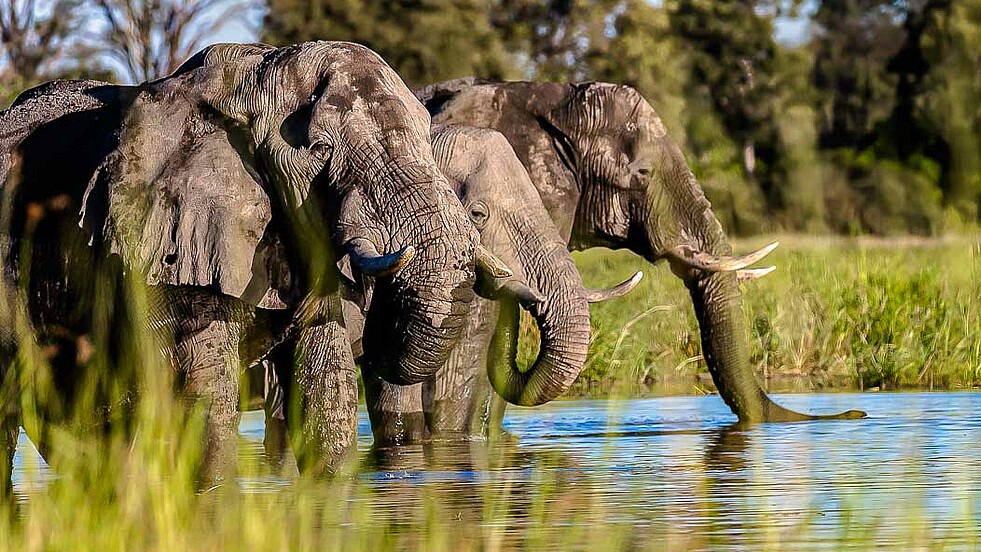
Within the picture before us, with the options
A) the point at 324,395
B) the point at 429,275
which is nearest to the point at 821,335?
the point at 324,395

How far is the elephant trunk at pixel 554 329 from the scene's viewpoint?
9805 mm

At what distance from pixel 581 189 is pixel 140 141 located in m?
4.43

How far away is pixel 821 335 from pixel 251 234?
6.77m

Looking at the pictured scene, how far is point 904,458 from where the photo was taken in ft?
28.3

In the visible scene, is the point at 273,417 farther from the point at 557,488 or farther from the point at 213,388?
the point at 213,388

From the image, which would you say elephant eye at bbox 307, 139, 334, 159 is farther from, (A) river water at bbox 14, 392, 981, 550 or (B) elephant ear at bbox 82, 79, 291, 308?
(A) river water at bbox 14, 392, 981, 550

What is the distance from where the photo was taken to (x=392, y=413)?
10188 mm

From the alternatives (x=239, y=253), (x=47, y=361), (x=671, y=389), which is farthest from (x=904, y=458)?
(x=671, y=389)

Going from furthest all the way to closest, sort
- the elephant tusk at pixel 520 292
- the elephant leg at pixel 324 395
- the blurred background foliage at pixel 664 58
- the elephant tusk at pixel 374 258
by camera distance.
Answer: the blurred background foliage at pixel 664 58, the elephant tusk at pixel 520 292, the elephant leg at pixel 324 395, the elephant tusk at pixel 374 258

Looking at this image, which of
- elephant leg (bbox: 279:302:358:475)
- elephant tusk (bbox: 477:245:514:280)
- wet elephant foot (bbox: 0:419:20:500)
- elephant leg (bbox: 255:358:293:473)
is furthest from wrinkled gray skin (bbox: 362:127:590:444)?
wet elephant foot (bbox: 0:419:20:500)

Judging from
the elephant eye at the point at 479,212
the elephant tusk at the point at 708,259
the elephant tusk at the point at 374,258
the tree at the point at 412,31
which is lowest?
the elephant tusk at the point at 374,258

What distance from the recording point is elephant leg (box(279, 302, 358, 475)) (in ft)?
25.2

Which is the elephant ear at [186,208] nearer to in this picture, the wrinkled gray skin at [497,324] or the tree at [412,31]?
the wrinkled gray skin at [497,324]

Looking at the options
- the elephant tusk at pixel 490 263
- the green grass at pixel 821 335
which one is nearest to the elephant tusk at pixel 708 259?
the green grass at pixel 821 335
